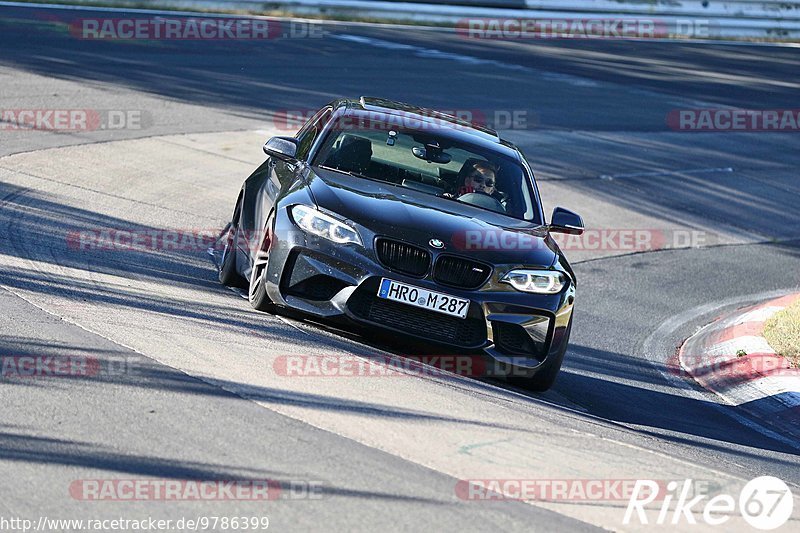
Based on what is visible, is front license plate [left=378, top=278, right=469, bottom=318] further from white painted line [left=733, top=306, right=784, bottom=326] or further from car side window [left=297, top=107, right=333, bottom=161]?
white painted line [left=733, top=306, right=784, bottom=326]

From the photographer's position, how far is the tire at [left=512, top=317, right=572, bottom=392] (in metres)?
7.64

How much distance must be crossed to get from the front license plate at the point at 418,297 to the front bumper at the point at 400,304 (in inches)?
1.2

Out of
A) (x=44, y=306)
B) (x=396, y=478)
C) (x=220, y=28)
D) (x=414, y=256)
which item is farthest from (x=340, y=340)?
(x=220, y=28)

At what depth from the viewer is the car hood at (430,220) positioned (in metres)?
7.48

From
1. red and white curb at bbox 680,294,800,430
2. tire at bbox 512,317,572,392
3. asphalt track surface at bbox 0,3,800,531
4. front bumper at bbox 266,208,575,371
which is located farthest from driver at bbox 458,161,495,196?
red and white curb at bbox 680,294,800,430

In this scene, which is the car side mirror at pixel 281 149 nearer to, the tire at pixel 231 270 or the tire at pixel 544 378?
the tire at pixel 231 270

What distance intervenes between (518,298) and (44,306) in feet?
9.63

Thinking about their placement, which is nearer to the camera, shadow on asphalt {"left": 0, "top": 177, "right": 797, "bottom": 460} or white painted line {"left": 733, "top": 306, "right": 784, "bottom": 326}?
shadow on asphalt {"left": 0, "top": 177, "right": 797, "bottom": 460}

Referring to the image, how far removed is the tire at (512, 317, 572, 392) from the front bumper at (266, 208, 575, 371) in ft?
0.25

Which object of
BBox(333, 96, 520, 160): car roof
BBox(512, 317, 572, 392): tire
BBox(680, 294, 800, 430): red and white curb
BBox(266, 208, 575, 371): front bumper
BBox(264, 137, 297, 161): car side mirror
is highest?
BBox(333, 96, 520, 160): car roof

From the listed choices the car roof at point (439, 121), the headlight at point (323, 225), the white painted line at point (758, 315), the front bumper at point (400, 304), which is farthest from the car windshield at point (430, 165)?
the white painted line at point (758, 315)

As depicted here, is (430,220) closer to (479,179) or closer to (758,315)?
(479,179)

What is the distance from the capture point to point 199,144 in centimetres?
1545

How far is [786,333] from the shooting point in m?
10.5
